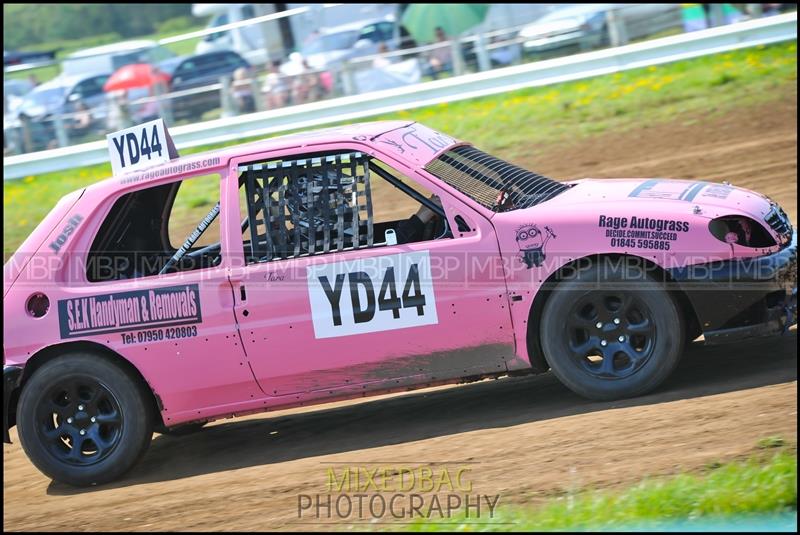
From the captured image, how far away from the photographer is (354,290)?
589 cm

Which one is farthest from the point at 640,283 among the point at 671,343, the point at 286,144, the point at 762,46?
the point at 762,46

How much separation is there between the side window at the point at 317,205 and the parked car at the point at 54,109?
440 inches

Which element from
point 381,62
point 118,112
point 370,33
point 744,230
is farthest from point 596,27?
A: point 744,230

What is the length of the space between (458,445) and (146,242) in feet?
8.15

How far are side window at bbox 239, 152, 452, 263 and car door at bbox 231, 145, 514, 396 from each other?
30 millimetres

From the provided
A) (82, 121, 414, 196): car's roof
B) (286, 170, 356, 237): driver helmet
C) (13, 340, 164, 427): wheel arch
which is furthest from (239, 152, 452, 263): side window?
(13, 340, 164, 427): wheel arch

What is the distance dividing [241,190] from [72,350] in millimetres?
1417

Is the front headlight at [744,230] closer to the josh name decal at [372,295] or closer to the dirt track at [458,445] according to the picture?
the dirt track at [458,445]

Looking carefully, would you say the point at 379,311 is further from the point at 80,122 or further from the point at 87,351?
the point at 80,122

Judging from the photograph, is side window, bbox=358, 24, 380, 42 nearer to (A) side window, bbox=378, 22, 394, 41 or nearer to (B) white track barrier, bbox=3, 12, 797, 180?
(A) side window, bbox=378, 22, 394, 41

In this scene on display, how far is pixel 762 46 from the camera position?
14.8 metres

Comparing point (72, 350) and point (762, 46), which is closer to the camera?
point (72, 350)

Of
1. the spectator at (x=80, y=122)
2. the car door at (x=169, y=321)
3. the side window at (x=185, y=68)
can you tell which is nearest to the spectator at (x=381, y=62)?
the side window at (x=185, y=68)

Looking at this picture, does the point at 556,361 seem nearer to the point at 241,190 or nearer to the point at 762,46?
the point at 241,190
